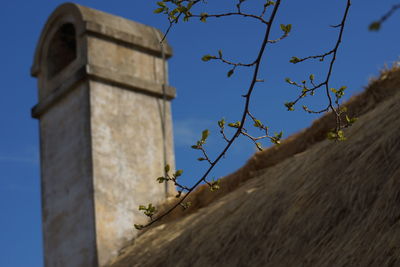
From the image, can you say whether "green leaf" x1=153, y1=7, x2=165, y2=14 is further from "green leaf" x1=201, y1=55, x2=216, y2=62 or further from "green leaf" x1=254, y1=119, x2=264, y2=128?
"green leaf" x1=254, y1=119, x2=264, y2=128

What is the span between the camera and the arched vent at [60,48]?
29.9ft

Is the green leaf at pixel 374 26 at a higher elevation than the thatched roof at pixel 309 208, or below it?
higher

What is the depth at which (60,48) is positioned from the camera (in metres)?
9.20

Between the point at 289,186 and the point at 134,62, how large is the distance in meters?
3.34

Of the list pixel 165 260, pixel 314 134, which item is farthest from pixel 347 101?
pixel 165 260

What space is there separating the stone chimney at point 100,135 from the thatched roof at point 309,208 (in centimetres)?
44

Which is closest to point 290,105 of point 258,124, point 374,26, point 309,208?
point 258,124

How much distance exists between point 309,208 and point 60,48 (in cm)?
485

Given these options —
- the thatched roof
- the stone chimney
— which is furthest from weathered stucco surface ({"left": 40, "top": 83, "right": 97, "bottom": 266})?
the thatched roof

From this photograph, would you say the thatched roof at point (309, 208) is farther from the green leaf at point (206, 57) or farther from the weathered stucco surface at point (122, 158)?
the green leaf at point (206, 57)

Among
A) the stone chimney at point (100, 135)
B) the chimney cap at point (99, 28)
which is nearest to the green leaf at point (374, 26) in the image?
the stone chimney at point (100, 135)

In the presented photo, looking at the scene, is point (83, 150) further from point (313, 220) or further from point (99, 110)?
point (313, 220)

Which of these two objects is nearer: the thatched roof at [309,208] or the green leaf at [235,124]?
the green leaf at [235,124]

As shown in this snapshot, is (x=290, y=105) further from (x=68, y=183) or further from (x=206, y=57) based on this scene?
(x=68, y=183)
